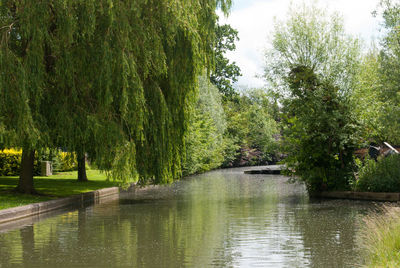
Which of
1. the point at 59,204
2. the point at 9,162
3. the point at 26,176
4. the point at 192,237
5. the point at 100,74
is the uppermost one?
the point at 100,74

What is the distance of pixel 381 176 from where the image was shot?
859 inches

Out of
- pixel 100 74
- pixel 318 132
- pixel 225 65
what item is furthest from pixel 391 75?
pixel 225 65

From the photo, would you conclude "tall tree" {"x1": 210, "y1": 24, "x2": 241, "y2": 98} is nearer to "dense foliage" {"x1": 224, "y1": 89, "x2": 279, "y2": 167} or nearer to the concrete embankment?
"dense foliage" {"x1": 224, "y1": 89, "x2": 279, "y2": 167}

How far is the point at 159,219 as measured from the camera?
15.9m

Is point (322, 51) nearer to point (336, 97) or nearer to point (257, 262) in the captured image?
point (336, 97)

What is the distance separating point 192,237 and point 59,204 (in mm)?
8516

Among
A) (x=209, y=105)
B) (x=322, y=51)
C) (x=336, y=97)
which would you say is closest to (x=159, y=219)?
(x=336, y=97)

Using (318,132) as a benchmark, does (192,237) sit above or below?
below

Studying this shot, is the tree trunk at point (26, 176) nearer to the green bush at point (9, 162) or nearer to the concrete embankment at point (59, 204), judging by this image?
the concrete embankment at point (59, 204)

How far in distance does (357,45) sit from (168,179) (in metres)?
30.7

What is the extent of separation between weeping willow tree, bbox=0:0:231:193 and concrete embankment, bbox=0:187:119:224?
1.86 metres

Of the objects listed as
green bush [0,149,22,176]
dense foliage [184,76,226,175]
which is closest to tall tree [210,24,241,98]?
dense foliage [184,76,226,175]

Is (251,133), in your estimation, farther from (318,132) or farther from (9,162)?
(318,132)

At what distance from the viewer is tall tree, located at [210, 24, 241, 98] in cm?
Result: 6494
